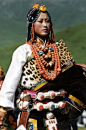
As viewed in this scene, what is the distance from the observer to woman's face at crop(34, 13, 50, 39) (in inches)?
122

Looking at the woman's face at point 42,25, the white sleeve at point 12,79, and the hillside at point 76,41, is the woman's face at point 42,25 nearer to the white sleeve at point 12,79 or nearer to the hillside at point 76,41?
the white sleeve at point 12,79

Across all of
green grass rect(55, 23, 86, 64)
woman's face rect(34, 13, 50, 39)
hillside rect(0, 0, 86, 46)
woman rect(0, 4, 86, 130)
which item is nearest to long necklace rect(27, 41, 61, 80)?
woman rect(0, 4, 86, 130)

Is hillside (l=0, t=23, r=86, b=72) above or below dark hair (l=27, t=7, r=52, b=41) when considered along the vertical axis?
above

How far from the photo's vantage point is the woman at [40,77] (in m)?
2.88

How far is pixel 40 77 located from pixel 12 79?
0.26 metres

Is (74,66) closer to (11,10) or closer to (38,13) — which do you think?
(38,13)

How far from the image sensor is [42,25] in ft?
10.2

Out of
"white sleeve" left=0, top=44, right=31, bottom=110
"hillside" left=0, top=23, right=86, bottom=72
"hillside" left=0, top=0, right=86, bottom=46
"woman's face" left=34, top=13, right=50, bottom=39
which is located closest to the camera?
"white sleeve" left=0, top=44, right=31, bottom=110

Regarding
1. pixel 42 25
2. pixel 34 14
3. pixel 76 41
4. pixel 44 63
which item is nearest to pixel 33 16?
pixel 34 14

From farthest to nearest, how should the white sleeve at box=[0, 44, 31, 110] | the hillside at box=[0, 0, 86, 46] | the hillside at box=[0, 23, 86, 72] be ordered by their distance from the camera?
the hillside at box=[0, 23, 86, 72] → the hillside at box=[0, 0, 86, 46] → the white sleeve at box=[0, 44, 31, 110]

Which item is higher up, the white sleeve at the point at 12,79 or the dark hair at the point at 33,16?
the dark hair at the point at 33,16

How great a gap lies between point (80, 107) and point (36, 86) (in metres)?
0.46

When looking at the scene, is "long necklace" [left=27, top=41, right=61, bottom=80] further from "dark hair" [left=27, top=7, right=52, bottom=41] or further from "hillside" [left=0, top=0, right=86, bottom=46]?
"hillside" [left=0, top=0, right=86, bottom=46]

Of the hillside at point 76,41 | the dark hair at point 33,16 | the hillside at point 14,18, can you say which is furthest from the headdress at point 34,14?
the hillside at point 76,41
